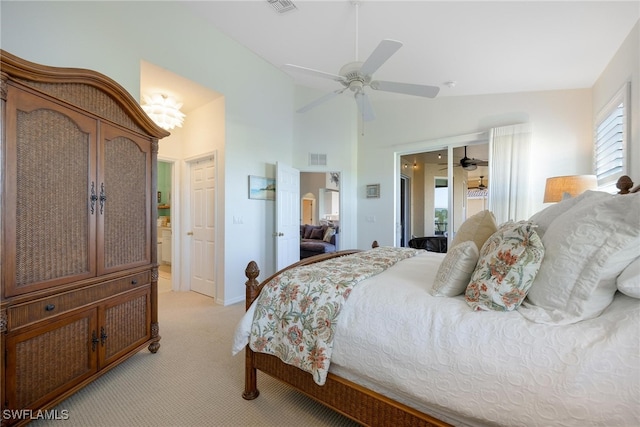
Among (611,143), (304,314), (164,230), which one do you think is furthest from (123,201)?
(611,143)

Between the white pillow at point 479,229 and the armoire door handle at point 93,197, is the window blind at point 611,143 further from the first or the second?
the armoire door handle at point 93,197

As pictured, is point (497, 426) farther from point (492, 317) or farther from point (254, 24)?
point (254, 24)

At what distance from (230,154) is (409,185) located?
399cm

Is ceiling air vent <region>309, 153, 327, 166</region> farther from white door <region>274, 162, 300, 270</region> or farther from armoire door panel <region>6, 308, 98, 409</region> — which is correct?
armoire door panel <region>6, 308, 98, 409</region>

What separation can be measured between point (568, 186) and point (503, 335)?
8.80 ft

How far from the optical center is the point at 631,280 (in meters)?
0.88

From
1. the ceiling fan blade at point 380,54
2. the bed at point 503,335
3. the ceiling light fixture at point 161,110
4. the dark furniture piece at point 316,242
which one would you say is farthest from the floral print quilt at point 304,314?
the dark furniture piece at point 316,242

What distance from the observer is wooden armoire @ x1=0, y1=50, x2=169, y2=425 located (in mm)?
1300

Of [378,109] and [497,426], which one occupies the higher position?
[378,109]

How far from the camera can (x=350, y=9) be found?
2588 mm

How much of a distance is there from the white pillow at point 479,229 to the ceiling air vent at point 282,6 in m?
2.55

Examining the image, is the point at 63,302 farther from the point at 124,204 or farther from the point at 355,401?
the point at 355,401

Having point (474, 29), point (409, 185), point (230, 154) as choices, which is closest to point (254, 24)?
point (230, 154)

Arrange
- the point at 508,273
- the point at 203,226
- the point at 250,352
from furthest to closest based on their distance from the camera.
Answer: the point at 203,226, the point at 250,352, the point at 508,273
